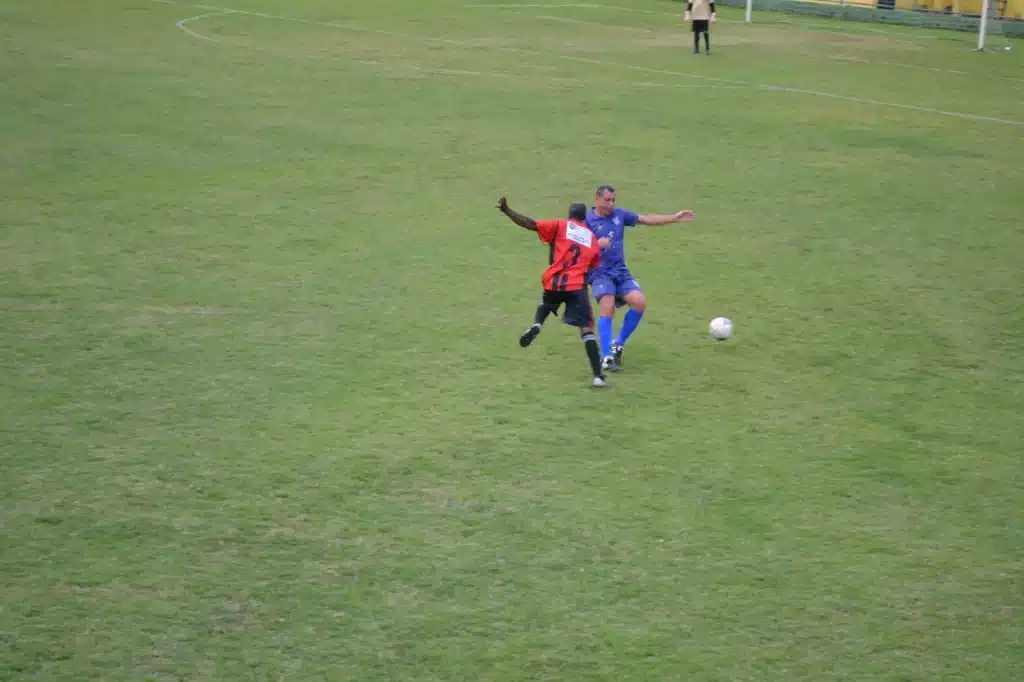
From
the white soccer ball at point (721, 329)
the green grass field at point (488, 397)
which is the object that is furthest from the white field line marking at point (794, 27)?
the white soccer ball at point (721, 329)

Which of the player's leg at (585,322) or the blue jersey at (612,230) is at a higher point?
the blue jersey at (612,230)

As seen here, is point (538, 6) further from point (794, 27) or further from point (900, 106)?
point (900, 106)

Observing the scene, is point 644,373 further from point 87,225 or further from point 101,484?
point 87,225

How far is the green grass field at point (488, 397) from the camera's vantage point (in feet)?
26.6

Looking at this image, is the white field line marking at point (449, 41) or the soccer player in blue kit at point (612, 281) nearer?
the soccer player in blue kit at point (612, 281)

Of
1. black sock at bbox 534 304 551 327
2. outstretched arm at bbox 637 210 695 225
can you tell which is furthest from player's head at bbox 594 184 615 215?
black sock at bbox 534 304 551 327

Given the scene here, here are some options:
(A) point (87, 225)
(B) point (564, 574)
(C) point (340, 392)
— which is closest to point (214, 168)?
(A) point (87, 225)

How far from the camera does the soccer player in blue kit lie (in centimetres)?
1257

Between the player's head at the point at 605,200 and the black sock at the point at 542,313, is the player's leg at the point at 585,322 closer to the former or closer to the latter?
the black sock at the point at 542,313

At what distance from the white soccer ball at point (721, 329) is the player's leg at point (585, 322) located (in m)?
1.75

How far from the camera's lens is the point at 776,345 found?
44.0 feet

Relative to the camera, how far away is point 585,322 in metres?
12.0

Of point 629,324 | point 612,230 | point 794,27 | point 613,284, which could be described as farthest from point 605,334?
point 794,27

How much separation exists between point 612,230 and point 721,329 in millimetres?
1637
